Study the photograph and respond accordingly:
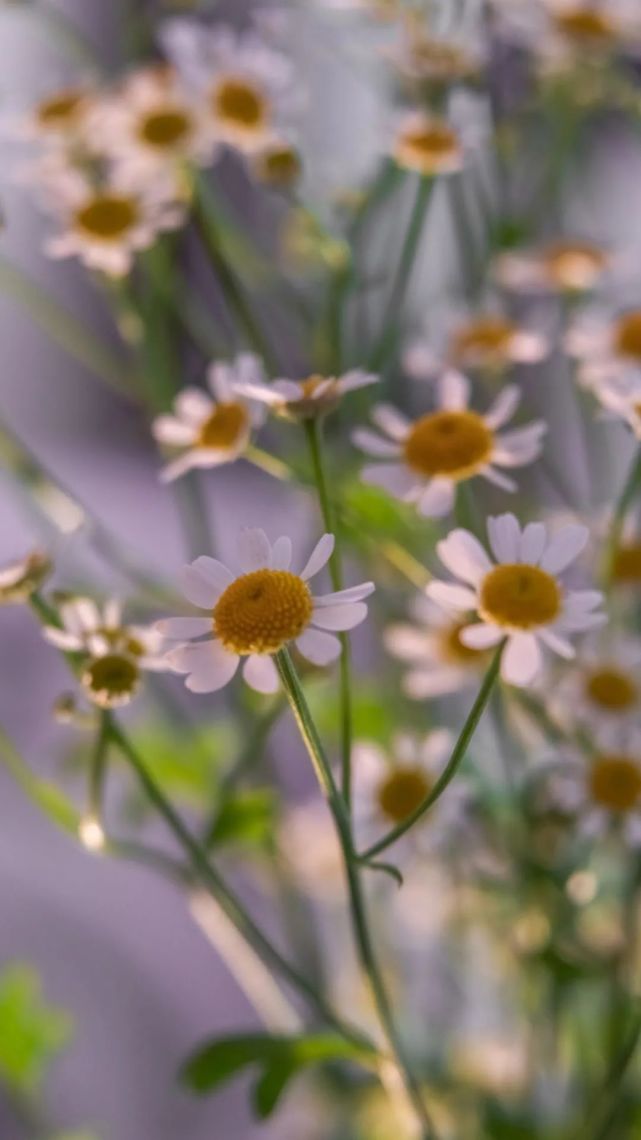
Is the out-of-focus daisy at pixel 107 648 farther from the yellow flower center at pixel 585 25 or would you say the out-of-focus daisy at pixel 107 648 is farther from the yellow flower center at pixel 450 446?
the yellow flower center at pixel 585 25

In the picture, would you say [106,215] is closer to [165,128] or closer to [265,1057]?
[165,128]

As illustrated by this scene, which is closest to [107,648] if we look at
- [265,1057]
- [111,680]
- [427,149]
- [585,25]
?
[111,680]

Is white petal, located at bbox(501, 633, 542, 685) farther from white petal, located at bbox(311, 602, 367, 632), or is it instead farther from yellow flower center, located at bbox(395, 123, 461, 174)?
yellow flower center, located at bbox(395, 123, 461, 174)

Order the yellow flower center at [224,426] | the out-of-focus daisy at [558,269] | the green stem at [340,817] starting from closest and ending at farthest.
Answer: the green stem at [340,817] < the yellow flower center at [224,426] < the out-of-focus daisy at [558,269]

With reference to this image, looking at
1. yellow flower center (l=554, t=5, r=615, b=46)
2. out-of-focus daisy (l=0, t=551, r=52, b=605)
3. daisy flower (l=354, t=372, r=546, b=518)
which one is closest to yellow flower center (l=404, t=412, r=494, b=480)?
daisy flower (l=354, t=372, r=546, b=518)

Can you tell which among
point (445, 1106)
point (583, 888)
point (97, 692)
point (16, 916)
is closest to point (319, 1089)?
point (445, 1106)

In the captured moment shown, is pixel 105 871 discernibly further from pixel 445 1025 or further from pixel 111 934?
pixel 445 1025

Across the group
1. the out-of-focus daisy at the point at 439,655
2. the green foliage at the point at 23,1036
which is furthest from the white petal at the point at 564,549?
the green foliage at the point at 23,1036

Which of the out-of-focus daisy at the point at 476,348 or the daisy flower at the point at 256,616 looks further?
the out-of-focus daisy at the point at 476,348
